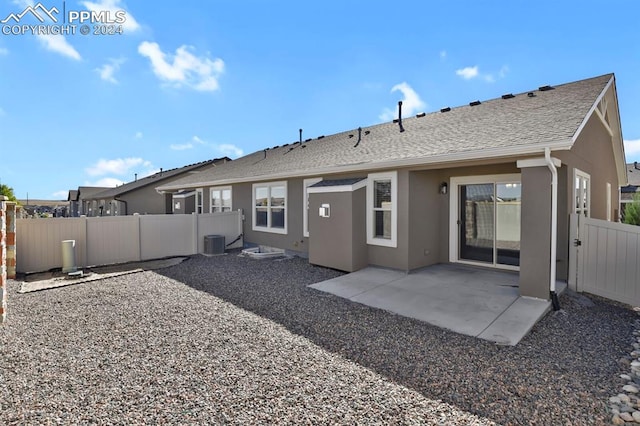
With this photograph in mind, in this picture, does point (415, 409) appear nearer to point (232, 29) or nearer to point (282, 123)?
point (232, 29)

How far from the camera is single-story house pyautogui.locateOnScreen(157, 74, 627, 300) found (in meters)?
5.48

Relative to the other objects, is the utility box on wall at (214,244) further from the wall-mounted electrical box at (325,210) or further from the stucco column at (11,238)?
the stucco column at (11,238)

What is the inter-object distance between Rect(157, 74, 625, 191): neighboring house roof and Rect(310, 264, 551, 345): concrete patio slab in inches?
100

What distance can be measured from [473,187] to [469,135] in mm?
1545

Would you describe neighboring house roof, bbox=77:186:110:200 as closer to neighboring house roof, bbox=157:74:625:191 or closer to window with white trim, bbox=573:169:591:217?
neighboring house roof, bbox=157:74:625:191

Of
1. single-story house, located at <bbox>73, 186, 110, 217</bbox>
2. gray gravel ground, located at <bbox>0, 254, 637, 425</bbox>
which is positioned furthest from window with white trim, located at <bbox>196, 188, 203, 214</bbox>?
single-story house, located at <bbox>73, 186, 110, 217</bbox>

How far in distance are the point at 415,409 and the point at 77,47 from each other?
10.3 metres

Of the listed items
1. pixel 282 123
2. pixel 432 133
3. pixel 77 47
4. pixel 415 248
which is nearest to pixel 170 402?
pixel 415 248

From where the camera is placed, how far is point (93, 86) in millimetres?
9102

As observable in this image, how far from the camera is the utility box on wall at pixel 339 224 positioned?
7668 mm

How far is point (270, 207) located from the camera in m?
11.2

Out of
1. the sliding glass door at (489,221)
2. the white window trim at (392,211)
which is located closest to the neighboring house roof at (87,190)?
the white window trim at (392,211)

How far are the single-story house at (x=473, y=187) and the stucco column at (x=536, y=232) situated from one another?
17 millimetres

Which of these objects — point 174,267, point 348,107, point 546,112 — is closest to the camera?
point 546,112
